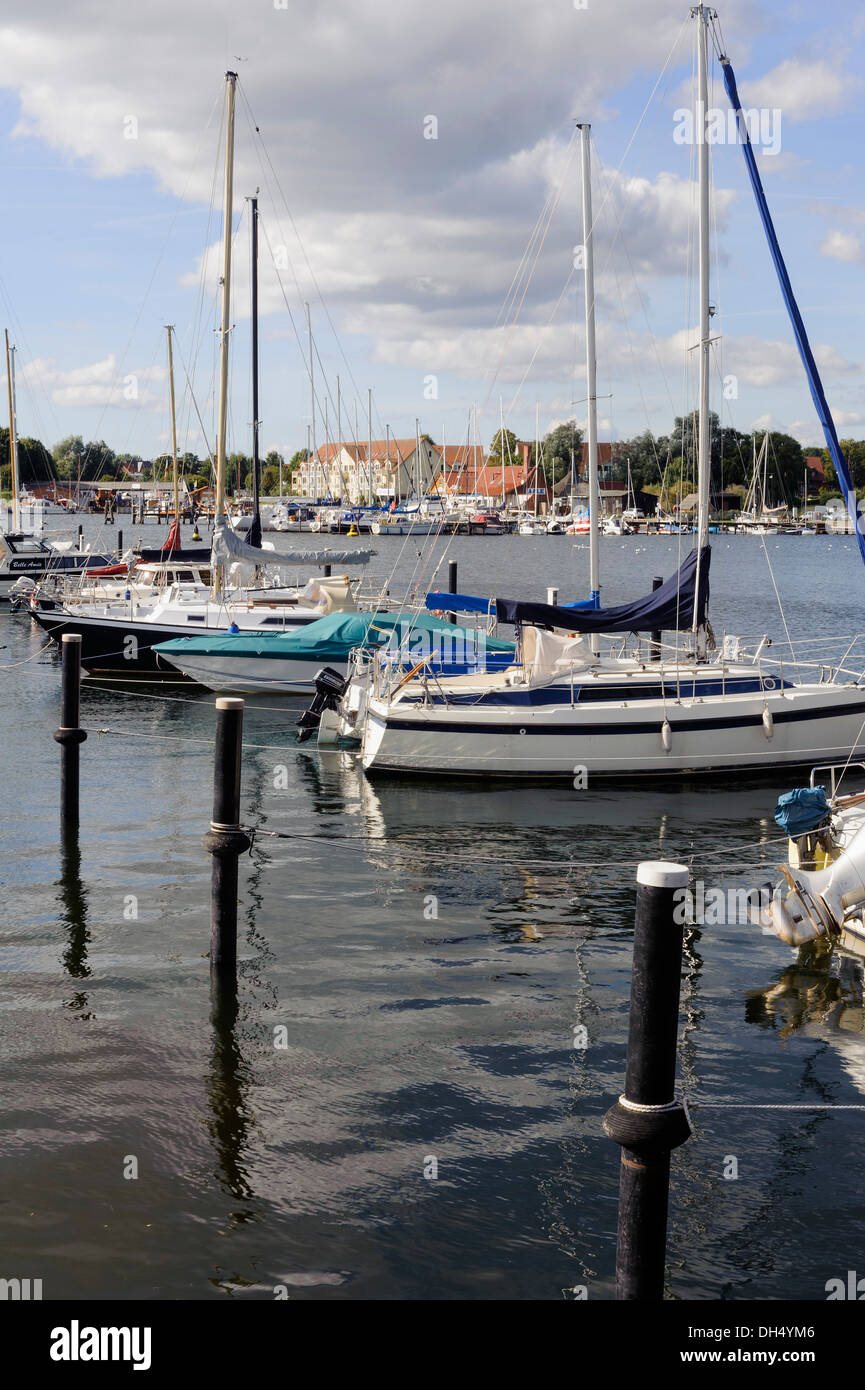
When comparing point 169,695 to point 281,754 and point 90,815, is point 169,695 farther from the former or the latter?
point 90,815

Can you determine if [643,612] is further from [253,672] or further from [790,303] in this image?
[253,672]

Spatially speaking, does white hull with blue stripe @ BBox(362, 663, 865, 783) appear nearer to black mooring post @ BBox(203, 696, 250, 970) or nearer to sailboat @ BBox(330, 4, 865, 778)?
sailboat @ BBox(330, 4, 865, 778)

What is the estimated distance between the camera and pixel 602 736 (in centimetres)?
1927

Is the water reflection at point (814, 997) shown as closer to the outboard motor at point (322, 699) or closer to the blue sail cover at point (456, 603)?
the outboard motor at point (322, 699)

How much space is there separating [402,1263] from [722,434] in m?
135

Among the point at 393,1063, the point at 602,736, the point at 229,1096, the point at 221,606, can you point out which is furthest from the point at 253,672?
the point at 229,1096

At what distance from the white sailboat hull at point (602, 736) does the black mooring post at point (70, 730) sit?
5997mm

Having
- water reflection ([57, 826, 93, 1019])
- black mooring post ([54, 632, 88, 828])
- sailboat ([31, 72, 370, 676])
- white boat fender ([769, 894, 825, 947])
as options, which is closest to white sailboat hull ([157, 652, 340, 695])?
sailboat ([31, 72, 370, 676])

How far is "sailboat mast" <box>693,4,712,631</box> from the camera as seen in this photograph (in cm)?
2027

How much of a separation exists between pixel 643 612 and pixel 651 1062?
1577cm

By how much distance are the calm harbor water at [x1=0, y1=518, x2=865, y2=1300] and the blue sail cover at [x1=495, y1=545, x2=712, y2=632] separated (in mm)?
3568

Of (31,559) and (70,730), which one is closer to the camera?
(70,730)

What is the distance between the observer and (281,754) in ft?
73.4

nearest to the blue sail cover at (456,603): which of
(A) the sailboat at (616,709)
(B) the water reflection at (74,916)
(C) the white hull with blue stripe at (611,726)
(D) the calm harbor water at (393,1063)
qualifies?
(A) the sailboat at (616,709)
